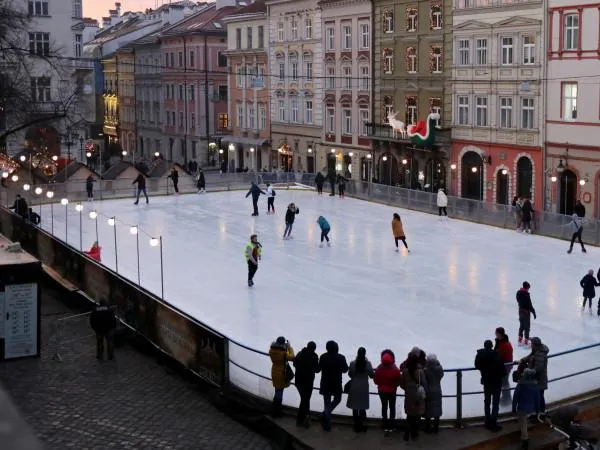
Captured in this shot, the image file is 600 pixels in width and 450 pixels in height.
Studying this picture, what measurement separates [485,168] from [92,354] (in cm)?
3003

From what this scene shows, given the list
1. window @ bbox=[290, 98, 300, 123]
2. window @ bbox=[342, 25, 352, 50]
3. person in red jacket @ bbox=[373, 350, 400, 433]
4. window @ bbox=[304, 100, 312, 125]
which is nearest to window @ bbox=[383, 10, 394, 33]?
window @ bbox=[342, 25, 352, 50]

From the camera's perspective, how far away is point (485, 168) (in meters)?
42.0

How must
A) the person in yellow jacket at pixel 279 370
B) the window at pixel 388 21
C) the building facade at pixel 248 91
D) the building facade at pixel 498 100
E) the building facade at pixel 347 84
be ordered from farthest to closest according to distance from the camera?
the building facade at pixel 248 91
the building facade at pixel 347 84
the window at pixel 388 21
the building facade at pixel 498 100
the person in yellow jacket at pixel 279 370

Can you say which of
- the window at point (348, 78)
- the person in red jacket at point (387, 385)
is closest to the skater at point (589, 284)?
the person in red jacket at point (387, 385)

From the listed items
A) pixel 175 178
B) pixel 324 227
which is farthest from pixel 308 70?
pixel 324 227

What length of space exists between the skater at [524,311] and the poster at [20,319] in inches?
331

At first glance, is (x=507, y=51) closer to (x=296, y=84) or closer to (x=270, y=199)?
(x=270, y=199)

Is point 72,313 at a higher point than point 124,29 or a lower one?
lower

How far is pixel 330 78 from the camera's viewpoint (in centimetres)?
5509

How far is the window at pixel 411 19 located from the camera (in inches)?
1851

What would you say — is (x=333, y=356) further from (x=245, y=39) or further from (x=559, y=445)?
(x=245, y=39)

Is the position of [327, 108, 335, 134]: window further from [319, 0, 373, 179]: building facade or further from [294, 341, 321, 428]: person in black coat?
[294, 341, 321, 428]: person in black coat

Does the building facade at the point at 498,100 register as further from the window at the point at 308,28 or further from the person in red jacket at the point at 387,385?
the person in red jacket at the point at 387,385

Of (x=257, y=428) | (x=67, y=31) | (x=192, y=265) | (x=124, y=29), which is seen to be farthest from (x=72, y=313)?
(x=124, y=29)
